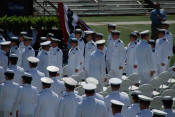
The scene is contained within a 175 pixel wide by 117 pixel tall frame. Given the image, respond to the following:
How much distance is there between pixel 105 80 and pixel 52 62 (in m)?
1.92

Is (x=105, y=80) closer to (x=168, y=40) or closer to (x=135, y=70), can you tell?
(x=135, y=70)

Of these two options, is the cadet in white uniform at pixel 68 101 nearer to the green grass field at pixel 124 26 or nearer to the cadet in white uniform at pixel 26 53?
the cadet in white uniform at pixel 26 53

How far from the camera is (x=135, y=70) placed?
1528cm

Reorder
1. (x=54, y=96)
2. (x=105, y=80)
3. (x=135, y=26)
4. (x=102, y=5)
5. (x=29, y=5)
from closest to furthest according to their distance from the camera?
(x=54, y=96) < (x=105, y=80) < (x=29, y=5) < (x=135, y=26) < (x=102, y=5)

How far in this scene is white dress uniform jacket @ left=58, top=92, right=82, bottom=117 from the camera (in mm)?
9508

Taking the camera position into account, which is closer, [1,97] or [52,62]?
[1,97]

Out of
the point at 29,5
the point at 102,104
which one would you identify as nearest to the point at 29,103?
the point at 102,104

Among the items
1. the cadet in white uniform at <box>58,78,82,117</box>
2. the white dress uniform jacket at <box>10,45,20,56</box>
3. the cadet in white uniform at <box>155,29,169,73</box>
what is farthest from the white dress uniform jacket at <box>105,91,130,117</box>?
the cadet in white uniform at <box>155,29,169,73</box>

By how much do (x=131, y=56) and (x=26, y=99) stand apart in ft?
20.2

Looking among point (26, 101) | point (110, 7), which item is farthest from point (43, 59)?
point (110, 7)

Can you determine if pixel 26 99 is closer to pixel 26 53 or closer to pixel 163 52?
pixel 26 53

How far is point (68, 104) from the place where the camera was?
31.4 feet

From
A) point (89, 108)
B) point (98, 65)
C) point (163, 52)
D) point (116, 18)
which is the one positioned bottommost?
point (116, 18)

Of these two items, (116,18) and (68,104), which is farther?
(116,18)
